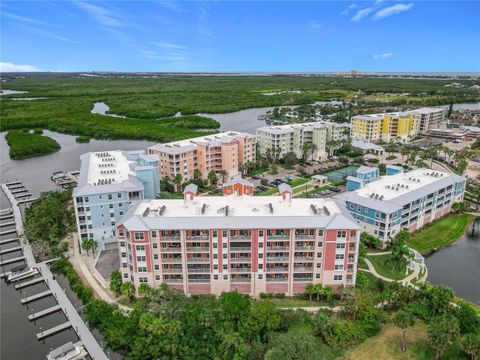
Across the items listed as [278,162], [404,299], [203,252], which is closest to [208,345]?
[203,252]

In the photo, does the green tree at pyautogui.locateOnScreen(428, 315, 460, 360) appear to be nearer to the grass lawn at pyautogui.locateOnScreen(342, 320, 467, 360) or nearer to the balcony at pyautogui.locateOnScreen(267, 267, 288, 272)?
the grass lawn at pyautogui.locateOnScreen(342, 320, 467, 360)

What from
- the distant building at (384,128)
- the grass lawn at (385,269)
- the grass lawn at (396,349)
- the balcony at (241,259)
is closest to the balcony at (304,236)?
the balcony at (241,259)

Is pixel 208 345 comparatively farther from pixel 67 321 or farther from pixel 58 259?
pixel 58 259

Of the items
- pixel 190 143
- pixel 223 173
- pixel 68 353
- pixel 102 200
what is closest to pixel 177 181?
pixel 223 173

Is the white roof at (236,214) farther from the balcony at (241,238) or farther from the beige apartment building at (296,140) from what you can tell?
the beige apartment building at (296,140)

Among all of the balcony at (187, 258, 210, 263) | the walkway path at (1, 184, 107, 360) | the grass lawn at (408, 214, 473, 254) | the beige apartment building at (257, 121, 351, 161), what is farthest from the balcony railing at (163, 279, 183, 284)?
the beige apartment building at (257, 121, 351, 161)

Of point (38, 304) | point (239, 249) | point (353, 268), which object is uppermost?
point (239, 249)
